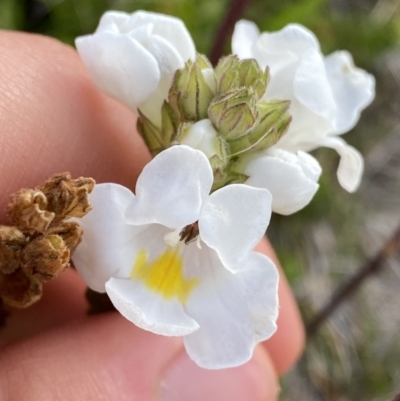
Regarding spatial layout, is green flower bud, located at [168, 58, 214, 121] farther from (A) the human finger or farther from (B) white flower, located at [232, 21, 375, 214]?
(A) the human finger

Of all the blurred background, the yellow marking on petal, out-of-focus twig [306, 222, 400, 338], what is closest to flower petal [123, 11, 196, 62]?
the yellow marking on petal

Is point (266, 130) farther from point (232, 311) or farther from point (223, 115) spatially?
point (232, 311)

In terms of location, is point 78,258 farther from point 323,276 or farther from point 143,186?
point 323,276

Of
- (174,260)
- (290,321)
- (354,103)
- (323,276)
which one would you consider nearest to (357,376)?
(323,276)

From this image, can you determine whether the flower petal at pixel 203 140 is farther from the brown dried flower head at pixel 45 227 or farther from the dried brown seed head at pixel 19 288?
the dried brown seed head at pixel 19 288

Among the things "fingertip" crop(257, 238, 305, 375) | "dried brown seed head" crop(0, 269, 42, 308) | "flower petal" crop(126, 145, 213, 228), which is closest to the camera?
"flower petal" crop(126, 145, 213, 228)

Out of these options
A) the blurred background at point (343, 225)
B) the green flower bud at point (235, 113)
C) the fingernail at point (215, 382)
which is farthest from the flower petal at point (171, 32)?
the blurred background at point (343, 225)

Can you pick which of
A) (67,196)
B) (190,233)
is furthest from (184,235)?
(67,196)
